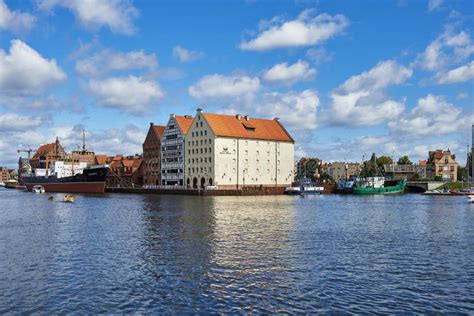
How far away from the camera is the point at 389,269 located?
2706cm

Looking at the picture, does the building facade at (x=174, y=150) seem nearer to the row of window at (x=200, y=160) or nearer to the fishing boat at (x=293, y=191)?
the row of window at (x=200, y=160)

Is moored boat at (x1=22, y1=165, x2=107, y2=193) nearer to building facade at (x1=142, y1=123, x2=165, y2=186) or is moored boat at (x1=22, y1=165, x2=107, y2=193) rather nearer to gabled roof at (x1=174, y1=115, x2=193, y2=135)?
building facade at (x1=142, y1=123, x2=165, y2=186)

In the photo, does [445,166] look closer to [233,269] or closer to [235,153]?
[235,153]

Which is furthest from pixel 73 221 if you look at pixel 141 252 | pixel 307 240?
pixel 307 240

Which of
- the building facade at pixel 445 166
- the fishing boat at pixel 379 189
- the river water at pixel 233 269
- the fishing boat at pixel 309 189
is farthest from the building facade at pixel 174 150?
the river water at pixel 233 269

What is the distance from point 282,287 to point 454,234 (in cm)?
2636

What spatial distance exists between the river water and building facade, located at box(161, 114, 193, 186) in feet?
325

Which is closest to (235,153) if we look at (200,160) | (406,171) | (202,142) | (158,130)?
(202,142)

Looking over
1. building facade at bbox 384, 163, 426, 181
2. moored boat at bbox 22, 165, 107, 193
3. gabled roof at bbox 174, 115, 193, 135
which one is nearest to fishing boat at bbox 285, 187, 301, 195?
gabled roof at bbox 174, 115, 193, 135

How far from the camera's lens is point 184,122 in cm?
14938

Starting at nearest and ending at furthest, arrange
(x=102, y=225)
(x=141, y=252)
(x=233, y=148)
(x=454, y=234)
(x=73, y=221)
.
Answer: (x=141, y=252) → (x=454, y=234) → (x=102, y=225) → (x=73, y=221) → (x=233, y=148)

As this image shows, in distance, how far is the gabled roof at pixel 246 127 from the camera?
5384 inches

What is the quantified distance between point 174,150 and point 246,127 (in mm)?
23765

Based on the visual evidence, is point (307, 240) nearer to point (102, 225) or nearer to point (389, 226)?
point (389, 226)
